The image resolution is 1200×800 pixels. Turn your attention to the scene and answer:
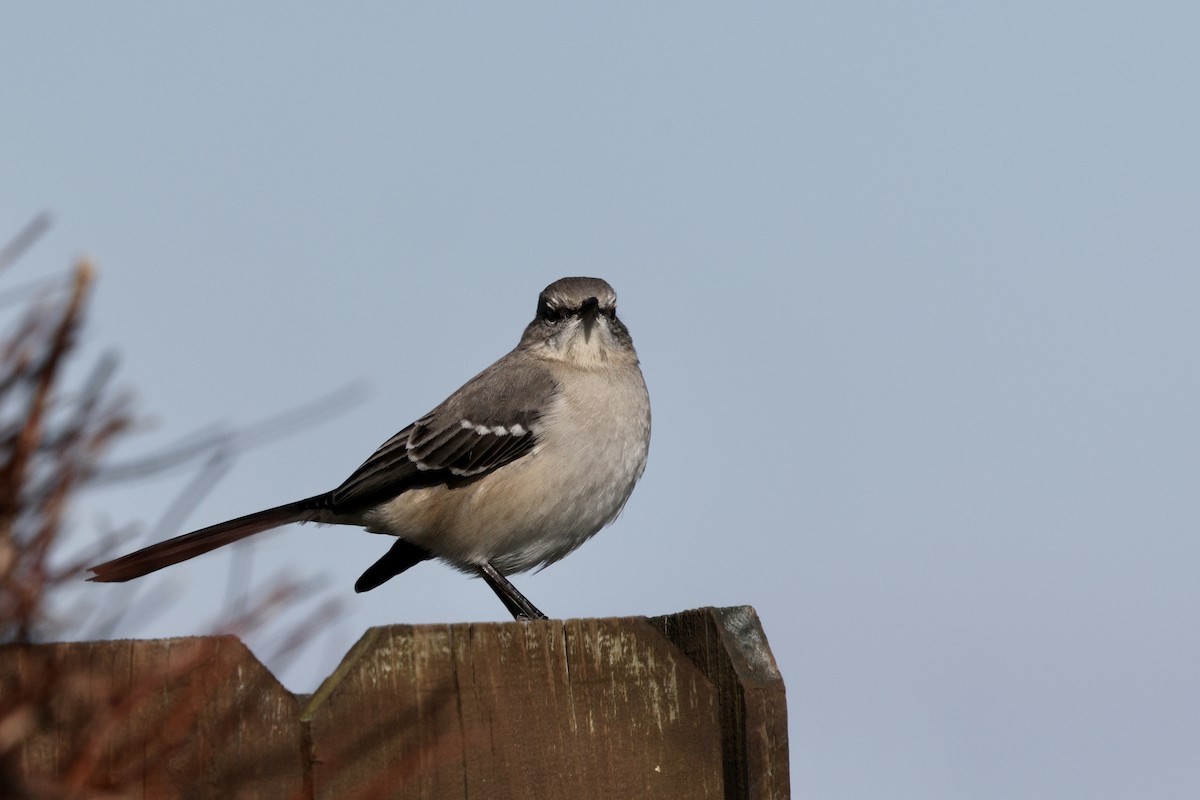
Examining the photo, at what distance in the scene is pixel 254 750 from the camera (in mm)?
2850

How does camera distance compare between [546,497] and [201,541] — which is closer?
[201,541]

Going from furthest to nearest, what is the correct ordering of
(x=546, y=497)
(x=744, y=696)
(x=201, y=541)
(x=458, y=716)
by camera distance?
(x=546, y=497) → (x=201, y=541) → (x=744, y=696) → (x=458, y=716)

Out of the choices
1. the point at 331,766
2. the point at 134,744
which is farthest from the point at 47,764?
the point at 331,766

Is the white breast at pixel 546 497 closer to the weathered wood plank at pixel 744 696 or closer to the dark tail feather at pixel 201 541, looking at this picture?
the dark tail feather at pixel 201 541

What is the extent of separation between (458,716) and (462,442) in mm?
→ 3851

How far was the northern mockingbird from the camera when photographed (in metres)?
6.47

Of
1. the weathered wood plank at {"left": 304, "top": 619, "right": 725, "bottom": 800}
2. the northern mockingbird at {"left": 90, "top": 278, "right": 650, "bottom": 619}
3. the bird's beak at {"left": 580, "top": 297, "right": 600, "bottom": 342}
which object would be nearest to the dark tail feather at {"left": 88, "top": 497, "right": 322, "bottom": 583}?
the northern mockingbird at {"left": 90, "top": 278, "right": 650, "bottom": 619}

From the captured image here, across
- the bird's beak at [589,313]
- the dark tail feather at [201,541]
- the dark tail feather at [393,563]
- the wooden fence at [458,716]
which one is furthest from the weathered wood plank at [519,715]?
the bird's beak at [589,313]

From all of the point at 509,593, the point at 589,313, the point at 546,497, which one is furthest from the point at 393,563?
the point at 589,313

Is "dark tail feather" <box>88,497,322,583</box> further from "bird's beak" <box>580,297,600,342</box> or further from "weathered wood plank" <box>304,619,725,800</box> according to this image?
"weathered wood plank" <box>304,619,725,800</box>

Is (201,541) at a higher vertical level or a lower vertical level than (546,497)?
lower

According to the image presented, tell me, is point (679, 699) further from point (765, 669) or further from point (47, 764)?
point (47, 764)

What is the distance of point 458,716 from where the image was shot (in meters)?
3.06

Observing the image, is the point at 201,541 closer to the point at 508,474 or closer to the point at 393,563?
the point at 393,563
